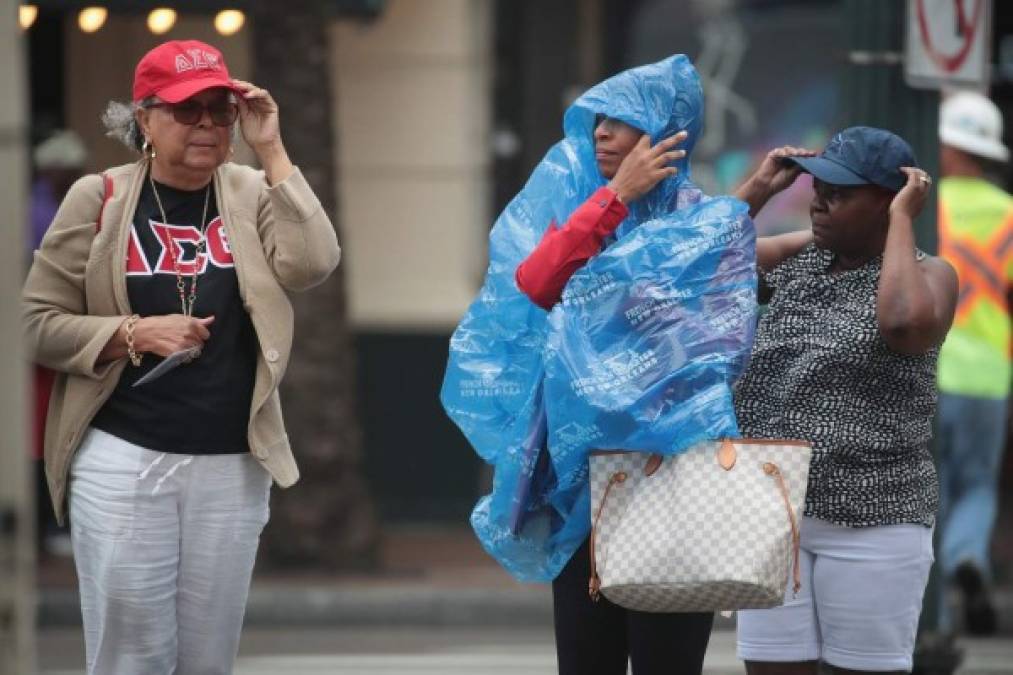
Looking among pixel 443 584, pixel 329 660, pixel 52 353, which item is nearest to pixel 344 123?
pixel 443 584

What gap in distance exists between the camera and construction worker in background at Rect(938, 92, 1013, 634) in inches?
341

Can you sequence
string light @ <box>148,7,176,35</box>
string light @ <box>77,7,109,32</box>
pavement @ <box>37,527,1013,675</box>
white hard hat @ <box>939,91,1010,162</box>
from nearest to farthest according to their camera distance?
pavement @ <box>37,527,1013,675</box> < white hard hat @ <box>939,91,1010,162</box> < string light @ <box>148,7,176,35</box> < string light @ <box>77,7,109,32</box>

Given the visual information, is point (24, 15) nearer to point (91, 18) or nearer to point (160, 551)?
point (160, 551)

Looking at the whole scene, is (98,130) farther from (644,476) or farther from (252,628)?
(644,476)

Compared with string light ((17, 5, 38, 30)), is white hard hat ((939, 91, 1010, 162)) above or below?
below

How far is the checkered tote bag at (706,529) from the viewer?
435 cm

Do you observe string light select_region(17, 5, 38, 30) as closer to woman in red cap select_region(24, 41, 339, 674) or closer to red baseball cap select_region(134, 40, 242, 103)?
red baseball cap select_region(134, 40, 242, 103)

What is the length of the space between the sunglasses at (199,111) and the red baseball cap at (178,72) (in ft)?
0.13

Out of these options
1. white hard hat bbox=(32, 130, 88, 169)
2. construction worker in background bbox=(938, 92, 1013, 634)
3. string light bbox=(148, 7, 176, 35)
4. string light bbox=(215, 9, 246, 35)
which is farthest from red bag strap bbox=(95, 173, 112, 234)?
white hard hat bbox=(32, 130, 88, 169)

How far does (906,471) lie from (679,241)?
846 millimetres

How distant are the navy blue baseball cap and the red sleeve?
604 millimetres

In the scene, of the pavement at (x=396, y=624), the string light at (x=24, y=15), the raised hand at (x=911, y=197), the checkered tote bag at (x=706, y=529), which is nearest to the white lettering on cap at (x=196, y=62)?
the string light at (x=24, y=15)

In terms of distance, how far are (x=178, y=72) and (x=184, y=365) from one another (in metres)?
0.68

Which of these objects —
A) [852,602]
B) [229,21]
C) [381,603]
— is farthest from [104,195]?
[229,21]
